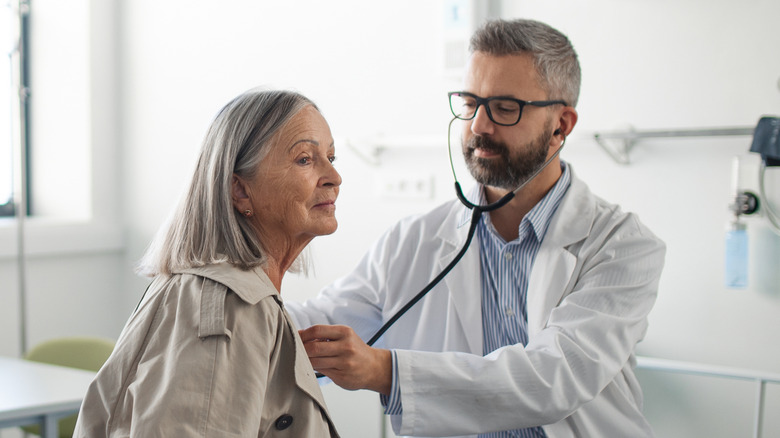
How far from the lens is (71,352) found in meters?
2.42

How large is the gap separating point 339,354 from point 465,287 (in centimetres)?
47

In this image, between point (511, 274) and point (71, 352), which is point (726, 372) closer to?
point (511, 274)

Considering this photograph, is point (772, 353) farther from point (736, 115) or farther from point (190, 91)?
point (190, 91)

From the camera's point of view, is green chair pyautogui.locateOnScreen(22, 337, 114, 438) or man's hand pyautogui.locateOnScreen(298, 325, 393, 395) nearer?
man's hand pyautogui.locateOnScreen(298, 325, 393, 395)

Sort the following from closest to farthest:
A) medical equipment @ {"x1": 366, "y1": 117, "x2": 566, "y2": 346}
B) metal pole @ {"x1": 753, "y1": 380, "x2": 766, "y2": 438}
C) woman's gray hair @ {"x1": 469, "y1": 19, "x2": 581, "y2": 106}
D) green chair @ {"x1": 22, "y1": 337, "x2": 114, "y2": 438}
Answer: medical equipment @ {"x1": 366, "y1": 117, "x2": 566, "y2": 346} → woman's gray hair @ {"x1": 469, "y1": 19, "x2": 581, "y2": 106} → metal pole @ {"x1": 753, "y1": 380, "x2": 766, "y2": 438} → green chair @ {"x1": 22, "y1": 337, "x2": 114, "y2": 438}

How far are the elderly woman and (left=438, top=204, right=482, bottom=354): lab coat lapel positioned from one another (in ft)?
1.43

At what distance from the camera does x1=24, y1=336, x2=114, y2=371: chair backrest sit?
239cm

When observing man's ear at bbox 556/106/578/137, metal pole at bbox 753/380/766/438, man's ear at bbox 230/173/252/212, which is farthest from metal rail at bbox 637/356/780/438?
man's ear at bbox 230/173/252/212

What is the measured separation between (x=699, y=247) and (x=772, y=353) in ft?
1.03

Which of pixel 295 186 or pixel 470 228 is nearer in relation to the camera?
pixel 295 186

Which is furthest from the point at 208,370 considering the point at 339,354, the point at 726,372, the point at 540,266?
the point at 726,372

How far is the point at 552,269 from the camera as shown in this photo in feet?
4.72

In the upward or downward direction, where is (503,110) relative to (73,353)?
upward

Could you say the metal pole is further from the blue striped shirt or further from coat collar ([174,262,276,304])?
coat collar ([174,262,276,304])
